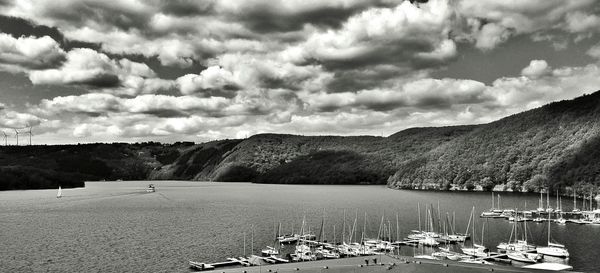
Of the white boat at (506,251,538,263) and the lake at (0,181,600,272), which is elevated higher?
the white boat at (506,251,538,263)

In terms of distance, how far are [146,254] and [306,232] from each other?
126 feet

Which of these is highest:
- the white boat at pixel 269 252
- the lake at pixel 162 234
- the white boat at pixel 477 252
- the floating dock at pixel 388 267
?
the floating dock at pixel 388 267

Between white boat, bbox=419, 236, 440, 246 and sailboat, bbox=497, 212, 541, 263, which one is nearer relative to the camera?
sailboat, bbox=497, 212, 541, 263

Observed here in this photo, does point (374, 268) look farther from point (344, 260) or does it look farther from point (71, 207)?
point (71, 207)

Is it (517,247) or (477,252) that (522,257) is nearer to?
(477,252)

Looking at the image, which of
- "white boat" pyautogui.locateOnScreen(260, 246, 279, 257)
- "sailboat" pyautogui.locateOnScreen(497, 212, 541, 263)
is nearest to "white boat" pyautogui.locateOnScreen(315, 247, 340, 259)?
"white boat" pyautogui.locateOnScreen(260, 246, 279, 257)

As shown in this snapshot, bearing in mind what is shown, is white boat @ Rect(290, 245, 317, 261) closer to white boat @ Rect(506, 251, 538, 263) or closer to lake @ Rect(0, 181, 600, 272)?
lake @ Rect(0, 181, 600, 272)

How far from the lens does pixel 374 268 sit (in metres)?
67.2

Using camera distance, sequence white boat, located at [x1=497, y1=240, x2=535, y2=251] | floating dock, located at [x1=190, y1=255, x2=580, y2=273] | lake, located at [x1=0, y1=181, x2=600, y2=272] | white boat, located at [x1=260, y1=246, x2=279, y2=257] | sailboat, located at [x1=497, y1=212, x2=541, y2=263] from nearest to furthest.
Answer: floating dock, located at [x1=190, y1=255, x2=580, y2=273] → sailboat, located at [x1=497, y1=212, x2=541, y2=263] → lake, located at [x1=0, y1=181, x2=600, y2=272] → white boat, located at [x1=260, y1=246, x2=279, y2=257] → white boat, located at [x1=497, y1=240, x2=535, y2=251]

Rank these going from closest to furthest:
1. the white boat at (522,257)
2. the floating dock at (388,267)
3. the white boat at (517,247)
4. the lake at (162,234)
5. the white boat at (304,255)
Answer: the floating dock at (388,267) < the white boat at (522,257) < the white boat at (304,255) < the lake at (162,234) < the white boat at (517,247)

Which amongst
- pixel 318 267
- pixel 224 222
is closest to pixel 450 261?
pixel 318 267

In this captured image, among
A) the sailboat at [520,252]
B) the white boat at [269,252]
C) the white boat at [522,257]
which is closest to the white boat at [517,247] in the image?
the sailboat at [520,252]

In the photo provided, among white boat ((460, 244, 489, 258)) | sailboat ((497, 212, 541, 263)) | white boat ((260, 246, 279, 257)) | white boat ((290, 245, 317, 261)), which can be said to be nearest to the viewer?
white boat ((290, 245, 317, 261))

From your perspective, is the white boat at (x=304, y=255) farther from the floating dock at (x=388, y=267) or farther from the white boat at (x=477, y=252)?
the white boat at (x=477, y=252)
